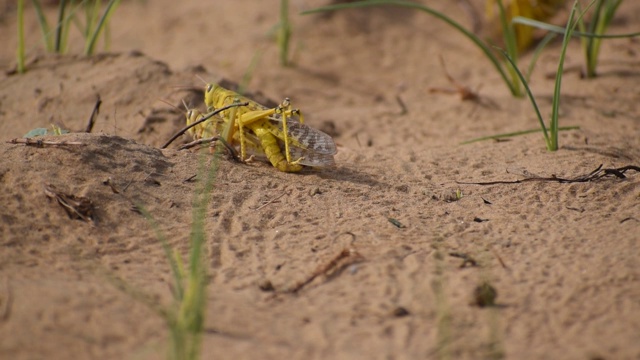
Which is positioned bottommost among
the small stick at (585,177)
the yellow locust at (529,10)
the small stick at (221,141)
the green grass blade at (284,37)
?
the small stick at (585,177)

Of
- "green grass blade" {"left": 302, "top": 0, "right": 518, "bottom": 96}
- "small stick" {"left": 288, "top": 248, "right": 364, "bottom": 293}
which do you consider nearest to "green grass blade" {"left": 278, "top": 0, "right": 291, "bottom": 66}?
"green grass blade" {"left": 302, "top": 0, "right": 518, "bottom": 96}

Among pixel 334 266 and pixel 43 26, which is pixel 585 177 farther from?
pixel 43 26

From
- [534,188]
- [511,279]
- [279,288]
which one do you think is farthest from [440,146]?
[279,288]

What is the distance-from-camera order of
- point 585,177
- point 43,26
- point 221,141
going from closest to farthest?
point 221,141
point 585,177
point 43,26

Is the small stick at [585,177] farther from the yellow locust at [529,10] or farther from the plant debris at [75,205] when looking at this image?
the yellow locust at [529,10]

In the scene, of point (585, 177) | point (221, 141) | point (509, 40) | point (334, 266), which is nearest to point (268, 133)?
point (221, 141)

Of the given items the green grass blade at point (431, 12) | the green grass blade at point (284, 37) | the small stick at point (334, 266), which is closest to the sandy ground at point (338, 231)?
the small stick at point (334, 266)

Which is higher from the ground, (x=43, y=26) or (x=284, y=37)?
(x=43, y=26)
